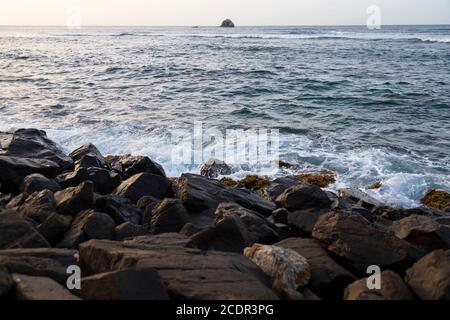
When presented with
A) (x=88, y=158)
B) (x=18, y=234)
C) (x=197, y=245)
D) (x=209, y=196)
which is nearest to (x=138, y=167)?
(x=88, y=158)

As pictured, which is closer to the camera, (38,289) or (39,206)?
(38,289)

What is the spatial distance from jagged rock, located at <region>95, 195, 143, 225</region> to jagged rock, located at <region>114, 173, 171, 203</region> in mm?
632

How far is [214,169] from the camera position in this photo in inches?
372

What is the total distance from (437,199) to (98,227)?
6246mm

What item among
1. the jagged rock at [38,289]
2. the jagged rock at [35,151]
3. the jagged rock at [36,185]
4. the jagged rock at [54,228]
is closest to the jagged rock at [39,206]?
the jagged rock at [54,228]

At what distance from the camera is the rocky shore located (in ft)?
10.3

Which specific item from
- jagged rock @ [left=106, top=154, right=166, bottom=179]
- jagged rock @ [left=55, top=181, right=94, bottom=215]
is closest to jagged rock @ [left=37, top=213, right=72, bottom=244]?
jagged rock @ [left=55, top=181, right=94, bottom=215]

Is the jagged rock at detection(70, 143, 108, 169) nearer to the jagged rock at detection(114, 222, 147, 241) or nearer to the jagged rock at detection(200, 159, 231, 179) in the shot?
the jagged rock at detection(200, 159, 231, 179)

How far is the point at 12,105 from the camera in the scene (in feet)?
52.6

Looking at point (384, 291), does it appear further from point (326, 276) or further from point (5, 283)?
point (5, 283)

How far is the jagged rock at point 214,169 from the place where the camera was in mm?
9375

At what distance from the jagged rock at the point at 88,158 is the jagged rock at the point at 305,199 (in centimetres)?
365
